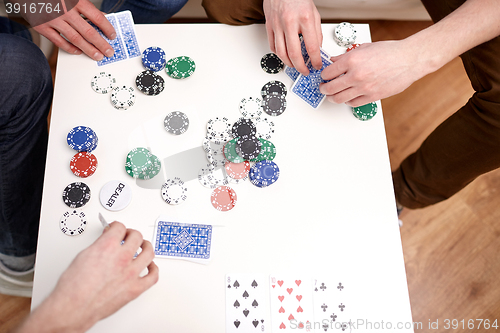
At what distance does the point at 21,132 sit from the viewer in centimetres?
133

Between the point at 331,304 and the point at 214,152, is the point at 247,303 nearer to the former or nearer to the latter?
the point at 331,304

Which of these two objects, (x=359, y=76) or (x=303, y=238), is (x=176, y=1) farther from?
(x=303, y=238)

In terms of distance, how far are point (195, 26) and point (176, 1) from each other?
499 mm

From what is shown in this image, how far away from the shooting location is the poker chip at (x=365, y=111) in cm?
126

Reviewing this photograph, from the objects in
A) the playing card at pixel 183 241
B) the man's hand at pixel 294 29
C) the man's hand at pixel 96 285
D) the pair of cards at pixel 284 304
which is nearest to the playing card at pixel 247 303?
the pair of cards at pixel 284 304

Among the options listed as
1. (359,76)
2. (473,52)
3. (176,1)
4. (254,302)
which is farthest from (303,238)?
(176,1)

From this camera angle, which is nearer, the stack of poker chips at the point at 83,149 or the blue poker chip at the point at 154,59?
the stack of poker chips at the point at 83,149

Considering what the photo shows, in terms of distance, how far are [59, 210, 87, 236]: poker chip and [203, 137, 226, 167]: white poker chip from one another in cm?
44

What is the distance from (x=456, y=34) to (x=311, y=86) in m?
0.53

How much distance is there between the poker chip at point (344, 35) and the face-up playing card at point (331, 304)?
84cm

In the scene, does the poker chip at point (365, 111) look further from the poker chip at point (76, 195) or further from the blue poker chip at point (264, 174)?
the poker chip at point (76, 195)

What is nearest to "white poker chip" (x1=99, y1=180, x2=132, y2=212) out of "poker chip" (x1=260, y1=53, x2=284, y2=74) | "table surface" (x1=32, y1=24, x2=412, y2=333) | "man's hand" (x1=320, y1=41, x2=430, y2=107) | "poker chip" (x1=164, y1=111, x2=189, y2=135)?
"table surface" (x1=32, y1=24, x2=412, y2=333)

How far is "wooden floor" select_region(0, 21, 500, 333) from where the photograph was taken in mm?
2033

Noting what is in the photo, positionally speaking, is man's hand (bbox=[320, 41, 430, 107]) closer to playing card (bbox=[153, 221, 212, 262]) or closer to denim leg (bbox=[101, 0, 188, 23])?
playing card (bbox=[153, 221, 212, 262])
